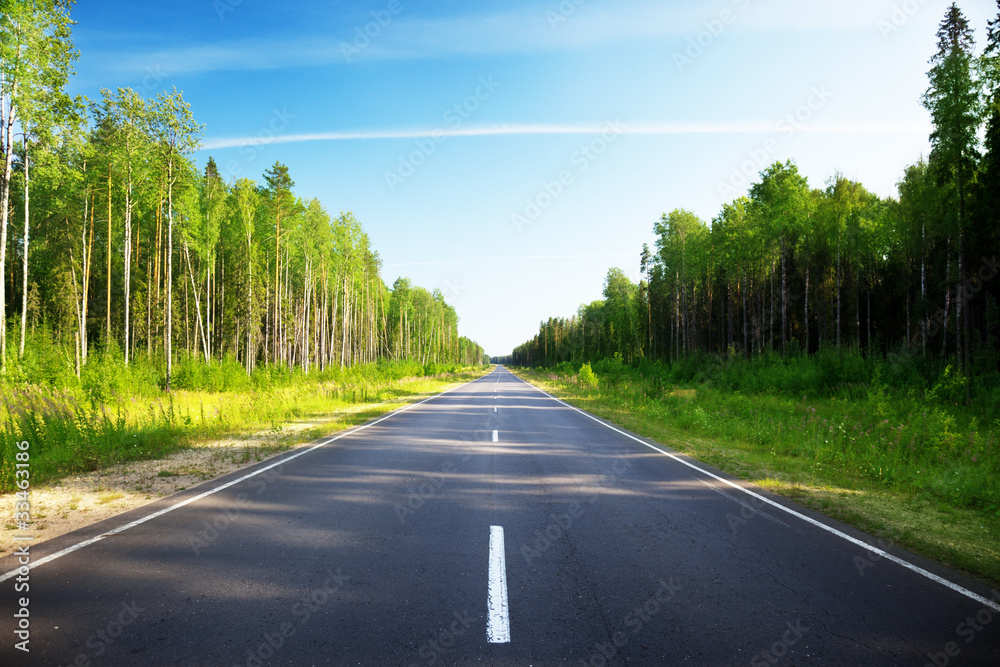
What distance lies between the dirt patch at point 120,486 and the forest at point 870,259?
24186 mm

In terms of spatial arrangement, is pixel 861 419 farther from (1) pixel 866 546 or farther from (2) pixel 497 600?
(2) pixel 497 600

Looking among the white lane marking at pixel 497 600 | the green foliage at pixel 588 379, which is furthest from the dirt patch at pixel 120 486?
the green foliage at pixel 588 379

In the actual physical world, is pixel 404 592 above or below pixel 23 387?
below

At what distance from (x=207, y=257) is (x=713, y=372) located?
129ft

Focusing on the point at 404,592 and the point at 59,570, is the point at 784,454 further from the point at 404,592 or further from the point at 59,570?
the point at 59,570

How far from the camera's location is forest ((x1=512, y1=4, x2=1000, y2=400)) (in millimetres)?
19406

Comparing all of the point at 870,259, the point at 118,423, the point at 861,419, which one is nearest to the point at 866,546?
the point at 861,419

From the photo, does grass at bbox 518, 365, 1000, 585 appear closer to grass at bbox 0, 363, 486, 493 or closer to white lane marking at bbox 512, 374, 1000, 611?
white lane marking at bbox 512, 374, 1000, 611

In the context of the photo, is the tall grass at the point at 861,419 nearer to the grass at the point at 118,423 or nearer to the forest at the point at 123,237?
the grass at the point at 118,423

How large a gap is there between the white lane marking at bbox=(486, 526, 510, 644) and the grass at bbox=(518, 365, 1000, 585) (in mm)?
4581

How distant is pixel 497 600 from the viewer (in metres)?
3.60

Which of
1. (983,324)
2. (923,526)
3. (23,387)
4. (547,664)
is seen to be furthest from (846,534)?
(983,324)

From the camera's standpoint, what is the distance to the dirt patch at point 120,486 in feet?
18.2

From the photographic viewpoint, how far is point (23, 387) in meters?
13.3
